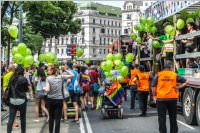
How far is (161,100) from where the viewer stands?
403 inches

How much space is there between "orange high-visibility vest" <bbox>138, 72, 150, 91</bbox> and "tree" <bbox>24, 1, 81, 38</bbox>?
15057 mm

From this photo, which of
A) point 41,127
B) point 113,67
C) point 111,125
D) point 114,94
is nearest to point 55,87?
point 41,127

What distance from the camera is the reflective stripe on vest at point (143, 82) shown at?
15.7 metres

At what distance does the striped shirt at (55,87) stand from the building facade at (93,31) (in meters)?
150

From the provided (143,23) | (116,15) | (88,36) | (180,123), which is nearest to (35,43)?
(143,23)

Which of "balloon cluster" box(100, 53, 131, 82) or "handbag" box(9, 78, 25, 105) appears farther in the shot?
"balloon cluster" box(100, 53, 131, 82)

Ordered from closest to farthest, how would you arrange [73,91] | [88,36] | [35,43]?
1. [73,91]
2. [35,43]
3. [88,36]

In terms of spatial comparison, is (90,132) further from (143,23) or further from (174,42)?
(143,23)

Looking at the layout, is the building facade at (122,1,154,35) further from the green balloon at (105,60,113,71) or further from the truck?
the truck

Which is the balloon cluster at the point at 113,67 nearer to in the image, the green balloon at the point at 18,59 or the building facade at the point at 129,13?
the green balloon at the point at 18,59

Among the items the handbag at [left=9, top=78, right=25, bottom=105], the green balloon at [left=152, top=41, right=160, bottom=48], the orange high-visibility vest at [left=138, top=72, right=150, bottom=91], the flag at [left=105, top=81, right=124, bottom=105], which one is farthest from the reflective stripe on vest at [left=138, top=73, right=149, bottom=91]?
the handbag at [left=9, top=78, right=25, bottom=105]

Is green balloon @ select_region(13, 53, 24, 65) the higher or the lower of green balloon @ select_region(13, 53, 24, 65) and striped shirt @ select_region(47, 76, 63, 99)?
the higher

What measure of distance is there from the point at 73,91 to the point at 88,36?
155 meters

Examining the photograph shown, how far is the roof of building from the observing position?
168 meters
